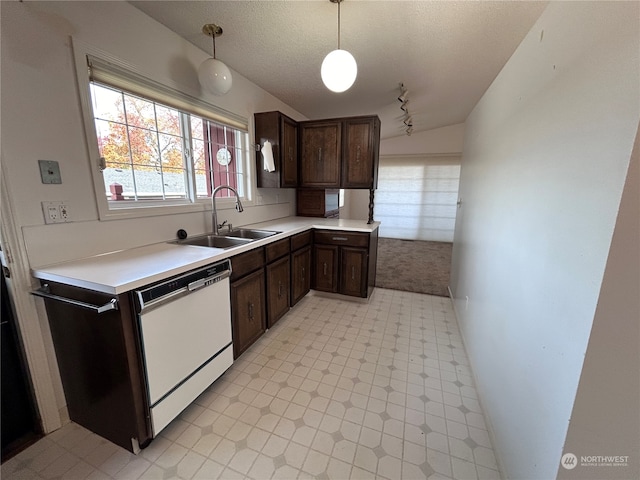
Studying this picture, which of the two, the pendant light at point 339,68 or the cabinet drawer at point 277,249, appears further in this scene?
the cabinet drawer at point 277,249

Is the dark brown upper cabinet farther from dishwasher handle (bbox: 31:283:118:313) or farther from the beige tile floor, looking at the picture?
dishwasher handle (bbox: 31:283:118:313)

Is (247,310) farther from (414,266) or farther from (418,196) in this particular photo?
(418,196)

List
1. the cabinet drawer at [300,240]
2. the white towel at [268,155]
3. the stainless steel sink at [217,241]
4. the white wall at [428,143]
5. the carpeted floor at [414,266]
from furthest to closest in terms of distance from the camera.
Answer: the white wall at [428,143] → the carpeted floor at [414,266] → the white towel at [268,155] → the cabinet drawer at [300,240] → the stainless steel sink at [217,241]

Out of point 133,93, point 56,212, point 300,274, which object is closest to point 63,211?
point 56,212

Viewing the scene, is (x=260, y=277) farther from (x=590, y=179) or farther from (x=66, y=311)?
(x=590, y=179)

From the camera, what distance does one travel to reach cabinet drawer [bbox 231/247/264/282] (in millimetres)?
1815

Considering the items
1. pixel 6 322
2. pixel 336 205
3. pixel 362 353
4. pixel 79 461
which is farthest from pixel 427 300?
pixel 6 322

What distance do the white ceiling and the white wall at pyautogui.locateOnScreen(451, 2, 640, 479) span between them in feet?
1.03

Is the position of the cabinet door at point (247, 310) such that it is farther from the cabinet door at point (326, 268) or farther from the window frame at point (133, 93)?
the cabinet door at point (326, 268)

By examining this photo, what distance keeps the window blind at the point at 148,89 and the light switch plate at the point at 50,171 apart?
535mm

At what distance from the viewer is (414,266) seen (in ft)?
15.0

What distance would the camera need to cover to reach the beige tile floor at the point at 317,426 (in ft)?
4.14

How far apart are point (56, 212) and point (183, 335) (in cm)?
91

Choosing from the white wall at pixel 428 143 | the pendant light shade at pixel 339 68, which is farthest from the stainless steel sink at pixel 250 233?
the white wall at pixel 428 143
